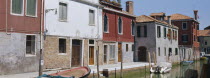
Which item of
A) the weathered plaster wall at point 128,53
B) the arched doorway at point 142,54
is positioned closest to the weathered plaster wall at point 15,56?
the weathered plaster wall at point 128,53

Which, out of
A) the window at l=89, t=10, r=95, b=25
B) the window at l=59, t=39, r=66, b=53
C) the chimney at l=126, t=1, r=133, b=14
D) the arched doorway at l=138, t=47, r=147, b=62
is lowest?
the arched doorway at l=138, t=47, r=147, b=62

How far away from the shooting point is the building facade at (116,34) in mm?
23453

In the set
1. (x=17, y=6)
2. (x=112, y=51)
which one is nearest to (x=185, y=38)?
(x=112, y=51)

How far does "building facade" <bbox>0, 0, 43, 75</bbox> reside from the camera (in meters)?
14.1

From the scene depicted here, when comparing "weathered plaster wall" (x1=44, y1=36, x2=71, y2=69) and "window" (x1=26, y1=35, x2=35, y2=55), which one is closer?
"window" (x1=26, y1=35, x2=35, y2=55)

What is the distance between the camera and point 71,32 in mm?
18797

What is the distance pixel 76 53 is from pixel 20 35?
5393 mm

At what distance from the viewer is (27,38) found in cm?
1574

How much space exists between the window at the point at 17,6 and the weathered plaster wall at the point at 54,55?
2.55 meters

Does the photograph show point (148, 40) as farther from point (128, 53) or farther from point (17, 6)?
point (17, 6)

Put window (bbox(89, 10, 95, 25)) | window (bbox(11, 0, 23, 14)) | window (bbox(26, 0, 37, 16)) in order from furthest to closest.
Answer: window (bbox(89, 10, 95, 25)) < window (bbox(26, 0, 37, 16)) < window (bbox(11, 0, 23, 14))

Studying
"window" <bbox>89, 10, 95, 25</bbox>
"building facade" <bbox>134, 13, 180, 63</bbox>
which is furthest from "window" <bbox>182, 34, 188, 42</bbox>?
"window" <bbox>89, 10, 95, 25</bbox>

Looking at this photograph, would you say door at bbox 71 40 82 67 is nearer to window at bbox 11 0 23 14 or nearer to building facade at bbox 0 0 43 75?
building facade at bbox 0 0 43 75

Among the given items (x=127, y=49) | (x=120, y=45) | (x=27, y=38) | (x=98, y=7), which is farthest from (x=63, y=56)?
(x=127, y=49)
